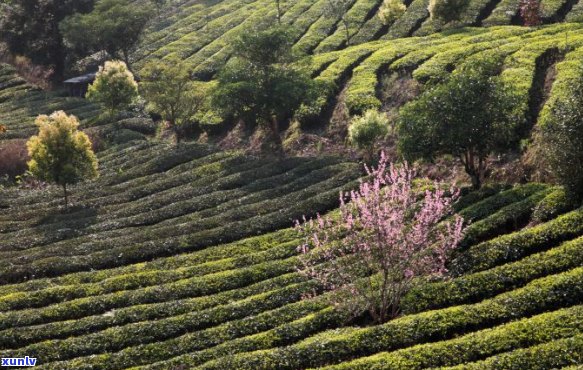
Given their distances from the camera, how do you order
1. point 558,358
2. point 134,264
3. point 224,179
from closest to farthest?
point 558,358 → point 134,264 → point 224,179

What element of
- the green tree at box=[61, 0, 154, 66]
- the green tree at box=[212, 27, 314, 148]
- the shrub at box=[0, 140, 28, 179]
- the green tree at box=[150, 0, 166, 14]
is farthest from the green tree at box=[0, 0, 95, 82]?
the green tree at box=[212, 27, 314, 148]

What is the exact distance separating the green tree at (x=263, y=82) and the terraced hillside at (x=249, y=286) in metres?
6.19

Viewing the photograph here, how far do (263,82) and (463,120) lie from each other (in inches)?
850

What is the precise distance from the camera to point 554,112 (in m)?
26.8

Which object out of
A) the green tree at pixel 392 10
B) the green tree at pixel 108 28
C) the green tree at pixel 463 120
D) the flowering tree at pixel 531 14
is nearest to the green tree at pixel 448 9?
the green tree at pixel 392 10

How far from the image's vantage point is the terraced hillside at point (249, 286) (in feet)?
66.2

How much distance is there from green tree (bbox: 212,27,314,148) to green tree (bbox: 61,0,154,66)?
30970mm

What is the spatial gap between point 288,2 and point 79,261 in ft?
224

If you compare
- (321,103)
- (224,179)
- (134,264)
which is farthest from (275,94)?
(134,264)

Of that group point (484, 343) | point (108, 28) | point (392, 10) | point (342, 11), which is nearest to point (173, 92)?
point (108, 28)

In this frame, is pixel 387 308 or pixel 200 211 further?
pixel 200 211

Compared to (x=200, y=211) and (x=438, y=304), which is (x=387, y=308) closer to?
(x=438, y=304)

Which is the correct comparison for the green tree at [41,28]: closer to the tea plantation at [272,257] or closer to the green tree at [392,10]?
the tea plantation at [272,257]

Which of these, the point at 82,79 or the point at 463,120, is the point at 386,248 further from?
the point at 82,79
